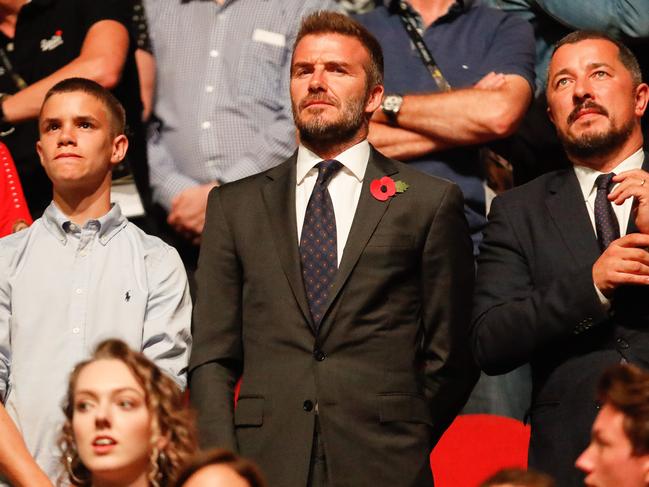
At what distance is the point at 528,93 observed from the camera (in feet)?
15.3

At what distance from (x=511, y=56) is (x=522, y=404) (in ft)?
3.85

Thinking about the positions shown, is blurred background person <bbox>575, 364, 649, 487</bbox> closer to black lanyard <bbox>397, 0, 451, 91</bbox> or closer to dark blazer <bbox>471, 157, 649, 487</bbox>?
dark blazer <bbox>471, 157, 649, 487</bbox>

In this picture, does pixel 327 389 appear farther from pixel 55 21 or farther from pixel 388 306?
pixel 55 21


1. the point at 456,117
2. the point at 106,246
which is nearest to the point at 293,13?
the point at 456,117

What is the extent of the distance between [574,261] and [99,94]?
59.7 inches

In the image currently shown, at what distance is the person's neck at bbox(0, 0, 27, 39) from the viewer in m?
4.95

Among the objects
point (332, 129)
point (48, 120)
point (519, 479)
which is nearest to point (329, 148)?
point (332, 129)

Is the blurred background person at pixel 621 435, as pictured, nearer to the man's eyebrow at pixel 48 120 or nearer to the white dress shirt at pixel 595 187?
the white dress shirt at pixel 595 187

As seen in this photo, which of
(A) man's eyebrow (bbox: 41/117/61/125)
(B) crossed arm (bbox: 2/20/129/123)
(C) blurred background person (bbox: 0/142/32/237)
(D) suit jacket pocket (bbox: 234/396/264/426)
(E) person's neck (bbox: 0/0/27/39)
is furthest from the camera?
(E) person's neck (bbox: 0/0/27/39)

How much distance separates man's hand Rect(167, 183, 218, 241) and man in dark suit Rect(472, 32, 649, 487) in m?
1.20

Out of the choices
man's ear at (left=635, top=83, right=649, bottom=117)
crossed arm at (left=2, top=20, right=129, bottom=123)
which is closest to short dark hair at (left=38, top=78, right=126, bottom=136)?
crossed arm at (left=2, top=20, right=129, bottom=123)

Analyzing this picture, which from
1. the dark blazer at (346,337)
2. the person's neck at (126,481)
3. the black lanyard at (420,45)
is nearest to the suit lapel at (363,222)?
the dark blazer at (346,337)

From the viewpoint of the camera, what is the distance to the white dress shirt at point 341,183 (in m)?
3.85

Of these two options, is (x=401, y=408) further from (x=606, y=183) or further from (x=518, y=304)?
(x=606, y=183)
